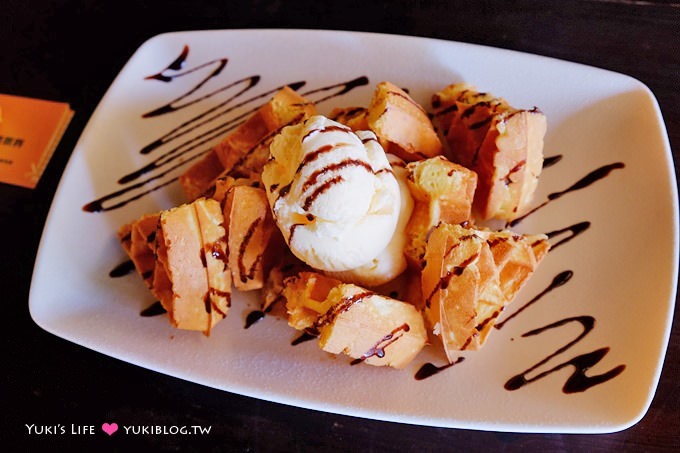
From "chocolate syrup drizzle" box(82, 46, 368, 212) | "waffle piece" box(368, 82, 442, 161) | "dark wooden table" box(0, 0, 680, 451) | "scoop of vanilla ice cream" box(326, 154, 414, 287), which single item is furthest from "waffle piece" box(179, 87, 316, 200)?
"dark wooden table" box(0, 0, 680, 451)

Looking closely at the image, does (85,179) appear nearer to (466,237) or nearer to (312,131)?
(312,131)

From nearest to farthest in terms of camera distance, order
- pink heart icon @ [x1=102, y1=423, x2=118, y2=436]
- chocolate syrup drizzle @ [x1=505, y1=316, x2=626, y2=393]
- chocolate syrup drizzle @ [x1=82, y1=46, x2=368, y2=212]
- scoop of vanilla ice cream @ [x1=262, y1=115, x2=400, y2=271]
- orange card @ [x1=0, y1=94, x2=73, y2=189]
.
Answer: scoop of vanilla ice cream @ [x1=262, y1=115, x2=400, y2=271] < chocolate syrup drizzle @ [x1=505, y1=316, x2=626, y2=393] < pink heart icon @ [x1=102, y1=423, x2=118, y2=436] < chocolate syrup drizzle @ [x1=82, y1=46, x2=368, y2=212] < orange card @ [x1=0, y1=94, x2=73, y2=189]

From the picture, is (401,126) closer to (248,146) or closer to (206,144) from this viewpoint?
(248,146)

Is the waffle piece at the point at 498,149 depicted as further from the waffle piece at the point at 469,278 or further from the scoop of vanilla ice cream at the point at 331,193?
the scoop of vanilla ice cream at the point at 331,193

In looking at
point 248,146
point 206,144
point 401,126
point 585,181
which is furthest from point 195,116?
point 585,181

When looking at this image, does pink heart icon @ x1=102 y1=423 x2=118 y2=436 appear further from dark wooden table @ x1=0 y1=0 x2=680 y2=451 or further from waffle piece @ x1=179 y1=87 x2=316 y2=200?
waffle piece @ x1=179 y1=87 x2=316 y2=200

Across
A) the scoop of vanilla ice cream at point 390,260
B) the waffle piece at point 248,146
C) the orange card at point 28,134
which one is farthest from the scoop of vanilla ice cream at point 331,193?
the orange card at point 28,134
